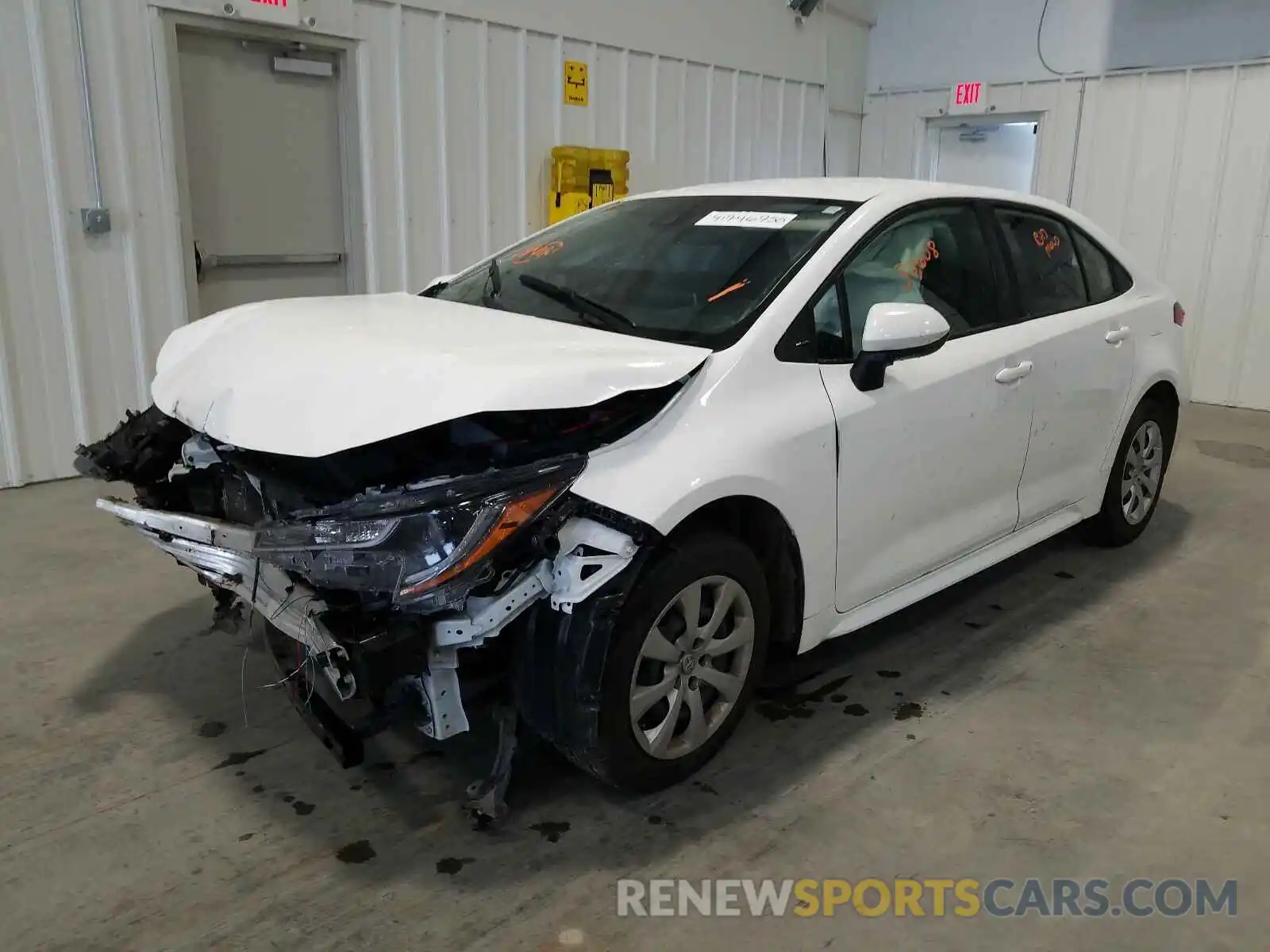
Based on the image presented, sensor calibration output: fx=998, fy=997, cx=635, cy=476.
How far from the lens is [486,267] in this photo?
3277 millimetres

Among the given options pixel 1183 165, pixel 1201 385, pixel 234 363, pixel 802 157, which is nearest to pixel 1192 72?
pixel 1183 165

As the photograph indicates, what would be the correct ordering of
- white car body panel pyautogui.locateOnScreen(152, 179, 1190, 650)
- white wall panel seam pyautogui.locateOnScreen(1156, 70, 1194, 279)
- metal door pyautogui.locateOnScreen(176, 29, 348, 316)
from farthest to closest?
white wall panel seam pyautogui.locateOnScreen(1156, 70, 1194, 279) → metal door pyautogui.locateOnScreen(176, 29, 348, 316) → white car body panel pyautogui.locateOnScreen(152, 179, 1190, 650)

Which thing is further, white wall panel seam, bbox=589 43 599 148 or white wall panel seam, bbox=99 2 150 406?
white wall panel seam, bbox=589 43 599 148

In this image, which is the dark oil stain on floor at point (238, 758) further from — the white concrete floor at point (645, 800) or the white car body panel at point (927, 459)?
the white car body panel at point (927, 459)

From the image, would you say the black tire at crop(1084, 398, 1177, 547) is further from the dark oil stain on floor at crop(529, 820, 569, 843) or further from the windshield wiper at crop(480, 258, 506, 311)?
the dark oil stain on floor at crop(529, 820, 569, 843)

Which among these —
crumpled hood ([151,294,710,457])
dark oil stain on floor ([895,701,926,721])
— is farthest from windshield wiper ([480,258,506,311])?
dark oil stain on floor ([895,701,926,721])

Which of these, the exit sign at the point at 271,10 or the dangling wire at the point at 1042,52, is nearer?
the exit sign at the point at 271,10

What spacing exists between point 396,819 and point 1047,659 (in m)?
2.06

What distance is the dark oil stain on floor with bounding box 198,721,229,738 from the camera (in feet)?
8.57

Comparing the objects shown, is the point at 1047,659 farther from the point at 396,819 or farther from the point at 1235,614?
the point at 396,819

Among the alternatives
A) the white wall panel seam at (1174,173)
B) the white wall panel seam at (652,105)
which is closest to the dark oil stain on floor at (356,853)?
the white wall panel seam at (652,105)

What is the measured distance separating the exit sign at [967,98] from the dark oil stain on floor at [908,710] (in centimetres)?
694

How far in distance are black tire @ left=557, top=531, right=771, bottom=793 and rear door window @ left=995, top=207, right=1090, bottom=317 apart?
1.56m

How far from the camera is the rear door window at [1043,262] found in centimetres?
329
